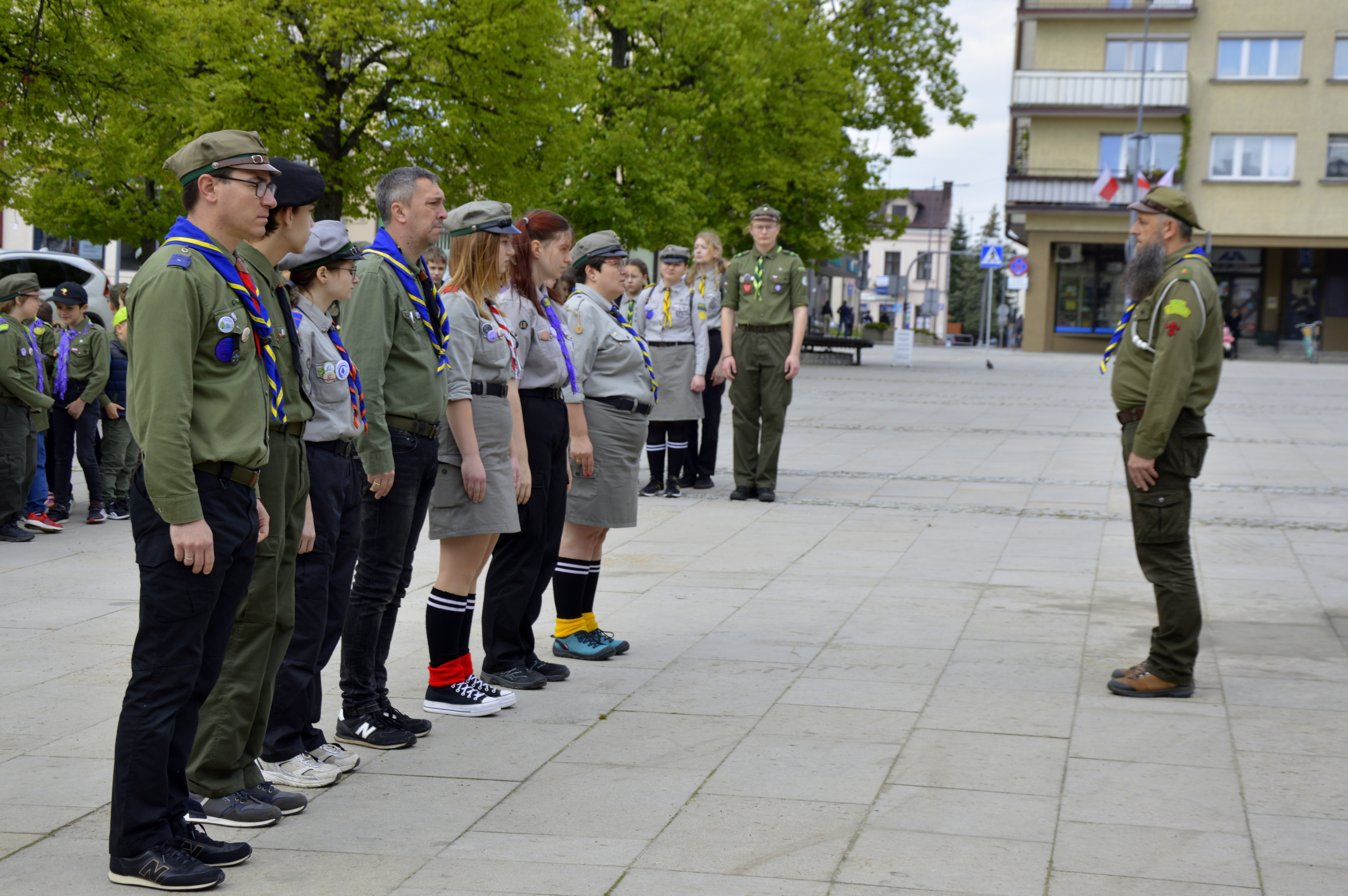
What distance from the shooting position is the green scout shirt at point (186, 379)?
3.42m

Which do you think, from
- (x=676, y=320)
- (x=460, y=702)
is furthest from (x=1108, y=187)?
(x=460, y=702)

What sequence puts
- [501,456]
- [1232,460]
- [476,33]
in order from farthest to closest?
[476,33] → [1232,460] → [501,456]

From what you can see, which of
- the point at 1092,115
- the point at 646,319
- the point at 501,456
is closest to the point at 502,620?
the point at 501,456

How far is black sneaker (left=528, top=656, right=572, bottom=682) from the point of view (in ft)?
19.4

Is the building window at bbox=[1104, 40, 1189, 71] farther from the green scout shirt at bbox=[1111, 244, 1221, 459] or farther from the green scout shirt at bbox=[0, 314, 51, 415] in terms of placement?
the green scout shirt at bbox=[1111, 244, 1221, 459]

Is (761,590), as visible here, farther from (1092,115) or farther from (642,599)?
(1092,115)

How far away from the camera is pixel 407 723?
5.05 meters

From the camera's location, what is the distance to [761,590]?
7.90m

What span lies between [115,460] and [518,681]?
250 inches

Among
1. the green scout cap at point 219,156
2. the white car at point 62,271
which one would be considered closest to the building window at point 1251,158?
the white car at point 62,271

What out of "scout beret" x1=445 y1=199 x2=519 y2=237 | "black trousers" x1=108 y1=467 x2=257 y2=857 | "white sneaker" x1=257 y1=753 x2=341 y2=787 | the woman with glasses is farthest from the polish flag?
"black trousers" x1=108 y1=467 x2=257 y2=857

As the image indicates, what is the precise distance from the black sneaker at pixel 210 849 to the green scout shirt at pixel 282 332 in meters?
1.14

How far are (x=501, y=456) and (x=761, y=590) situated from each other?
9.64ft

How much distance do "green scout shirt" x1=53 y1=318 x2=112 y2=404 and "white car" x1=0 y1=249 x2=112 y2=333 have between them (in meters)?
8.38
